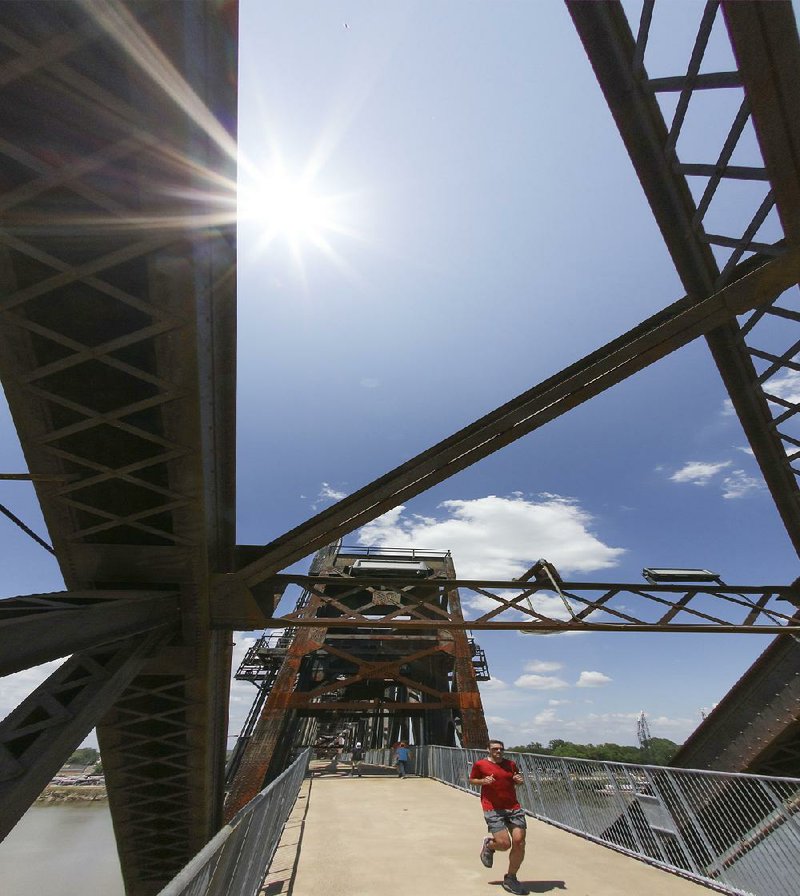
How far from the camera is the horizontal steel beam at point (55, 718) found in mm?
3332

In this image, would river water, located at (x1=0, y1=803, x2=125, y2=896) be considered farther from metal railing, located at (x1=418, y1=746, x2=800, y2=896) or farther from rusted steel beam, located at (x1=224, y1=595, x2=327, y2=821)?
metal railing, located at (x1=418, y1=746, x2=800, y2=896)

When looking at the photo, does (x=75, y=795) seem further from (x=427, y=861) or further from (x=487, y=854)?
(x=487, y=854)

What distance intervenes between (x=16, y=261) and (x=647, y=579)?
30.5 feet

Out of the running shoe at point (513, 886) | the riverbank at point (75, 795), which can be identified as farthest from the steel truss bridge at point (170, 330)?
the riverbank at point (75, 795)

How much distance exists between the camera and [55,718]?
389cm

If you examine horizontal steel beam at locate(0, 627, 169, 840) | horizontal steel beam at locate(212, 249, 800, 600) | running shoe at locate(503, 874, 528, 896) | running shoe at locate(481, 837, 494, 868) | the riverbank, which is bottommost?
running shoe at locate(503, 874, 528, 896)

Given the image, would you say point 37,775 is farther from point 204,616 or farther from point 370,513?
point 370,513

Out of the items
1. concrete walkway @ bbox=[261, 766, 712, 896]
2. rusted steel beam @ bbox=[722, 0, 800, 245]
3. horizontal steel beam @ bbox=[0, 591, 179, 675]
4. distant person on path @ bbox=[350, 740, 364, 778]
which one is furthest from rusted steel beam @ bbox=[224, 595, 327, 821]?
rusted steel beam @ bbox=[722, 0, 800, 245]

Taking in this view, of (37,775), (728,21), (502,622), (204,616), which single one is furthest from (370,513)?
(728,21)

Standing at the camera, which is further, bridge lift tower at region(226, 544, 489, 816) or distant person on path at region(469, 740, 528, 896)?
bridge lift tower at region(226, 544, 489, 816)

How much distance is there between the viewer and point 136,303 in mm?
3428

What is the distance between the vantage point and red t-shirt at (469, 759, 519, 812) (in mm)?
5457

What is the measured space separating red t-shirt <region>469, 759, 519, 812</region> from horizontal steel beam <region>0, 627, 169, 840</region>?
4248mm

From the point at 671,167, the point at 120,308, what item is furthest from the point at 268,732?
the point at 671,167
